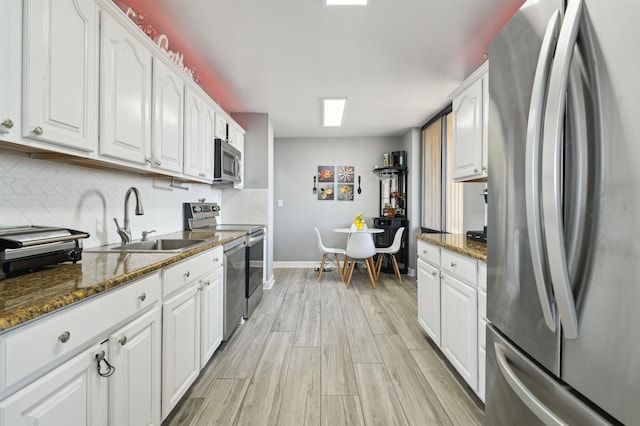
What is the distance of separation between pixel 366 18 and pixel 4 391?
2.39m

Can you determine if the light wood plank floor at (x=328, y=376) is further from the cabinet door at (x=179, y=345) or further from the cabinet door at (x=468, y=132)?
the cabinet door at (x=468, y=132)

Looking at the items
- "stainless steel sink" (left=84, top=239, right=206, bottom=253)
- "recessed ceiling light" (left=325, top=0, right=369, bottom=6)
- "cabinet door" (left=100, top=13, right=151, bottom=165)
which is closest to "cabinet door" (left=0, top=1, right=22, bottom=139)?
"cabinet door" (left=100, top=13, right=151, bottom=165)

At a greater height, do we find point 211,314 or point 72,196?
point 72,196

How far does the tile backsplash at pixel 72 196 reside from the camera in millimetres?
1228

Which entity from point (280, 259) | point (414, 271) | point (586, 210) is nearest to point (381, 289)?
point (414, 271)

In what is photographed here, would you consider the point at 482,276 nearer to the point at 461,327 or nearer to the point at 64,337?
the point at 461,327

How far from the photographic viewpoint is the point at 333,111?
3740 mm

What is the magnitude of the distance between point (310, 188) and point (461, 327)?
3807mm

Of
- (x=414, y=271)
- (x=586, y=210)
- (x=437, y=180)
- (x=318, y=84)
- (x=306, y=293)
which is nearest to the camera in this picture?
(x=586, y=210)

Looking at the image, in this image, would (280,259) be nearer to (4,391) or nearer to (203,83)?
(203,83)

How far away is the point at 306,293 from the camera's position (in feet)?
11.9

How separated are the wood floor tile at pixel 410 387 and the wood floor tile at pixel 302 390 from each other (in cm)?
49

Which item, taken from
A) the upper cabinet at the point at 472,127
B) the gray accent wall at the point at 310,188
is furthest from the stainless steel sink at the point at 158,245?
the gray accent wall at the point at 310,188

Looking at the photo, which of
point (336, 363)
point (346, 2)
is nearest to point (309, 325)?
point (336, 363)
